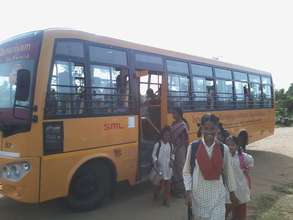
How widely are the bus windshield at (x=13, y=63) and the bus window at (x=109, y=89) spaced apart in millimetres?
1039

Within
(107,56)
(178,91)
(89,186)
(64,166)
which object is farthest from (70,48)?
(178,91)

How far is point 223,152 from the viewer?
3.62 meters

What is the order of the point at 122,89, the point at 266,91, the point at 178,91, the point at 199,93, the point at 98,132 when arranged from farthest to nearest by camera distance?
1. the point at 266,91
2. the point at 199,93
3. the point at 178,91
4. the point at 122,89
5. the point at 98,132

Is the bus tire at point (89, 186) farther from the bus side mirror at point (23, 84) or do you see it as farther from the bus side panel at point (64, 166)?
the bus side mirror at point (23, 84)

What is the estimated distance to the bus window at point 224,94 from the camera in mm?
10047

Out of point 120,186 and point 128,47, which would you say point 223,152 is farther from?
point 120,186

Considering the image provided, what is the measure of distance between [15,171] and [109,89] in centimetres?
208

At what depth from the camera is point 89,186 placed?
20.3 ft

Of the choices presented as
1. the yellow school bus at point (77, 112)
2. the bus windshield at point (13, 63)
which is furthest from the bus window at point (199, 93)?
the bus windshield at point (13, 63)

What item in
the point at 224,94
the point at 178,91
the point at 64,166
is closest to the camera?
the point at 64,166

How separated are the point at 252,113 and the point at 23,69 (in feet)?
28.6

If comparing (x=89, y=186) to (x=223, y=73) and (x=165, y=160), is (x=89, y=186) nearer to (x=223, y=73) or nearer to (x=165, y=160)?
(x=165, y=160)

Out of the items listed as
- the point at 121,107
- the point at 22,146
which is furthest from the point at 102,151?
the point at 22,146

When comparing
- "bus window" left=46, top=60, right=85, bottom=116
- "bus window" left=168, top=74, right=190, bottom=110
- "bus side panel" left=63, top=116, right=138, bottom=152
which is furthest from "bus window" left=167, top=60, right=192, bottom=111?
"bus window" left=46, top=60, right=85, bottom=116
